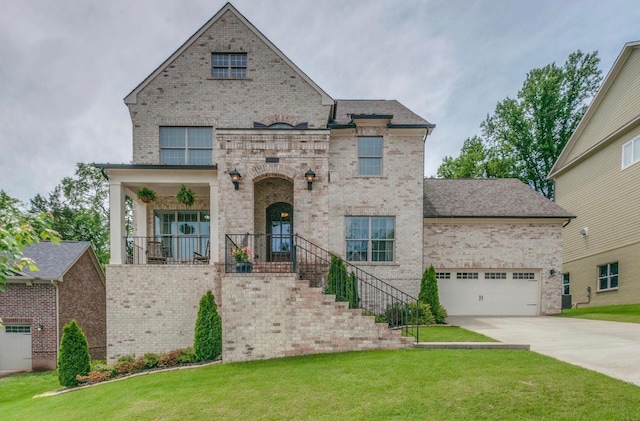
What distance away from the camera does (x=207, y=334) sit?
8.38m

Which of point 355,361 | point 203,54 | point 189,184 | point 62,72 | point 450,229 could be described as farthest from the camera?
point 62,72

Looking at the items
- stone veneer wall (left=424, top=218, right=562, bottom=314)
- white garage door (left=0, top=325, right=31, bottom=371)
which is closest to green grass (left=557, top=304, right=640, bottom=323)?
stone veneer wall (left=424, top=218, right=562, bottom=314)

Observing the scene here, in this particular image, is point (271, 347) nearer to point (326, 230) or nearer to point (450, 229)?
point (326, 230)

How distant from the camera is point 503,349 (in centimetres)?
686

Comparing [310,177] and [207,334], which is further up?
[310,177]

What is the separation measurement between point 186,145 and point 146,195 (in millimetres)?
2405

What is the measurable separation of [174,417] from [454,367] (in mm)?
4823

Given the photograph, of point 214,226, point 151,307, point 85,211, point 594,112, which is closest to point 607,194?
point 594,112

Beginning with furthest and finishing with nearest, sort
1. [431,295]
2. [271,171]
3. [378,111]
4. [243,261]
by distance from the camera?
[378,111], [431,295], [271,171], [243,261]

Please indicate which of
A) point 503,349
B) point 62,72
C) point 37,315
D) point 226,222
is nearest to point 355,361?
point 503,349

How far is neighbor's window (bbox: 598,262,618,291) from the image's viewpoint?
14.3 meters

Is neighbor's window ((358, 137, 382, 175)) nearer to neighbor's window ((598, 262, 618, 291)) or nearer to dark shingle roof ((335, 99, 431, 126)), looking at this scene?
dark shingle roof ((335, 99, 431, 126))

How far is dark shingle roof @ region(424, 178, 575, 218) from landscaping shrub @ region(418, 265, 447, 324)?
249 cm

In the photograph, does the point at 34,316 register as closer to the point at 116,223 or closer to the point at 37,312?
the point at 37,312
